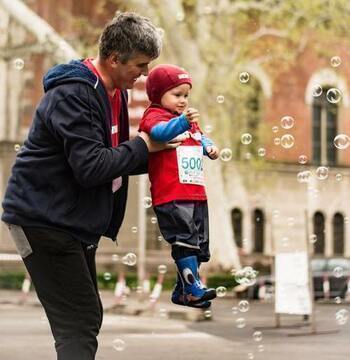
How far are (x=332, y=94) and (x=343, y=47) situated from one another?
2814 centimetres

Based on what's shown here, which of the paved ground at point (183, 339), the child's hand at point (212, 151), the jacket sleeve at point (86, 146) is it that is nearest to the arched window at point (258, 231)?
the paved ground at point (183, 339)

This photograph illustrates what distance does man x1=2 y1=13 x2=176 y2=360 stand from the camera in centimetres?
474

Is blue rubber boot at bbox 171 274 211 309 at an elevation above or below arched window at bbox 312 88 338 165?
below

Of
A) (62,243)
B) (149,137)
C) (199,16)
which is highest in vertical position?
(199,16)

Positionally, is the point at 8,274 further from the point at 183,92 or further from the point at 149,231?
the point at 183,92

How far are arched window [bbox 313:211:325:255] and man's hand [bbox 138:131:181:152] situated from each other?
3830 cm

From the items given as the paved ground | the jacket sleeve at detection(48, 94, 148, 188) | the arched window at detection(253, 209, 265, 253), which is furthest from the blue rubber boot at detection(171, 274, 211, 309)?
the arched window at detection(253, 209, 265, 253)

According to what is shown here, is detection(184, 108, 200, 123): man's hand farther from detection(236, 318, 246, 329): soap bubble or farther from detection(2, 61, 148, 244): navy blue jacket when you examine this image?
detection(236, 318, 246, 329): soap bubble

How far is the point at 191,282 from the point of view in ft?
16.8

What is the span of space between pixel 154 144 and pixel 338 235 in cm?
4014

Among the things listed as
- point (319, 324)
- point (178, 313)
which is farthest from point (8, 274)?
point (319, 324)

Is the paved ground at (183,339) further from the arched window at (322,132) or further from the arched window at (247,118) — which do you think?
the arched window at (322,132)

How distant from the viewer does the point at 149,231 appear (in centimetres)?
3994

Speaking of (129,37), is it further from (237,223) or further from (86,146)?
(237,223)
